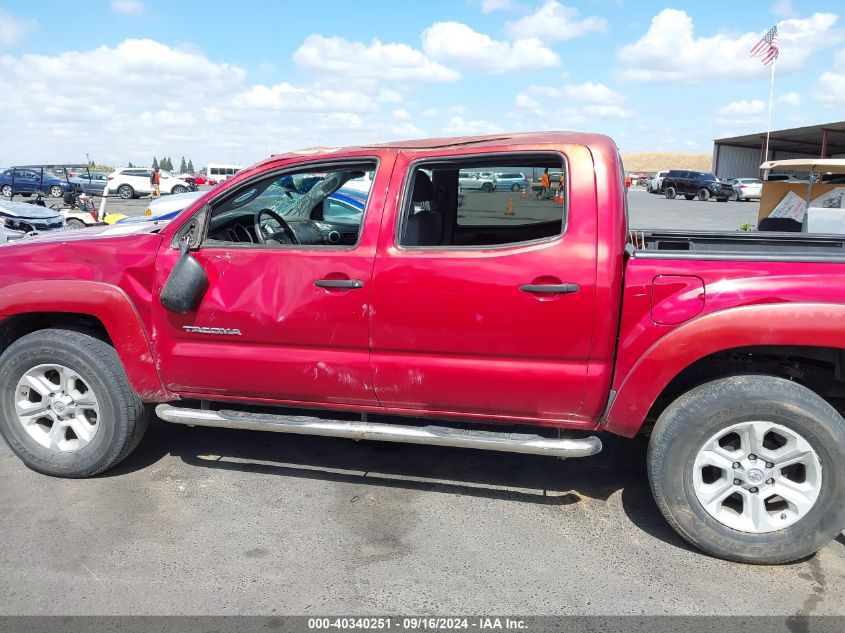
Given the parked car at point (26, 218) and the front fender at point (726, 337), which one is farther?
the parked car at point (26, 218)

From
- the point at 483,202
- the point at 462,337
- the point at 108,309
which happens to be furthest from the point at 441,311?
the point at 108,309

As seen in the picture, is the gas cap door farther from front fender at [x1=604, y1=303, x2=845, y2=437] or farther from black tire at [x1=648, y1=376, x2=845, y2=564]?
black tire at [x1=648, y1=376, x2=845, y2=564]

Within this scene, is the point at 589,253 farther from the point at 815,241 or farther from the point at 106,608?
the point at 106,608

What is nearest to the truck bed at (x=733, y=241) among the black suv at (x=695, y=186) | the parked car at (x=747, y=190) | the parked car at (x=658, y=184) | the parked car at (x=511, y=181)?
the parked car at (x=511, y=181)

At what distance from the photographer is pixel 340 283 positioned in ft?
11.1

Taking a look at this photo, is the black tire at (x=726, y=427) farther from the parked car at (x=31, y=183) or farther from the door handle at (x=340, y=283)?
the parked car at (x=31, y=183)

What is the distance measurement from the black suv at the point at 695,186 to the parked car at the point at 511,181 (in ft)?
112

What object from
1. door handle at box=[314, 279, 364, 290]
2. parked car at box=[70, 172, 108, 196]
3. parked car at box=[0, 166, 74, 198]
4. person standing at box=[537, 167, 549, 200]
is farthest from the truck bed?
parked car at box=[70, 172, 108, 196]

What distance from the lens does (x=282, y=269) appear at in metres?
3.50

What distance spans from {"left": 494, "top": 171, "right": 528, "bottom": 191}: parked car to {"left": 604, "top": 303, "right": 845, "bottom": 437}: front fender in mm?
1455

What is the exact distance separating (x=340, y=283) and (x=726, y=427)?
6.15ft

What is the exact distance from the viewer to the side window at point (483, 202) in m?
3.46

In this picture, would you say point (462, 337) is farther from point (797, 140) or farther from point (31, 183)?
point (797, 140)

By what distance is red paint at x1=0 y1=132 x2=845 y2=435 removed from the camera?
3025 mm
